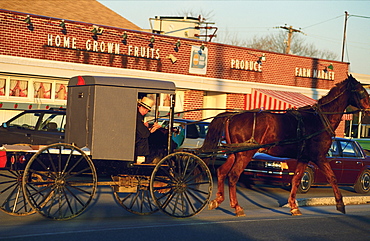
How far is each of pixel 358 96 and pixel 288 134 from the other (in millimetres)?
1955

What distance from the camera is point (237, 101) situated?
27875 millimetres

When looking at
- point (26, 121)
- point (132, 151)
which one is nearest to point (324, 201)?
point (132, 151)

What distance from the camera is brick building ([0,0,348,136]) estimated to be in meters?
21.1

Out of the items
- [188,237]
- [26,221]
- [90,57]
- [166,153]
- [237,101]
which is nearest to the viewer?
[188,237]

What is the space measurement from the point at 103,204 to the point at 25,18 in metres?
11.5

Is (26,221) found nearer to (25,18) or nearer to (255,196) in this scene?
(255,196)

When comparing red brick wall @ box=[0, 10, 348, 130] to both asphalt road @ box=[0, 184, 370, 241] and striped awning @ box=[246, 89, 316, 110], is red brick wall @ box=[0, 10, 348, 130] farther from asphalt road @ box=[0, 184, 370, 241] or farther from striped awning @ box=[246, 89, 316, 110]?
asphalt road @ box=[0, 184, 370, 241]

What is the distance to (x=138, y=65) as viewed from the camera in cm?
2395

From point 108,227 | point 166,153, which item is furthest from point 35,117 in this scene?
point 108,227

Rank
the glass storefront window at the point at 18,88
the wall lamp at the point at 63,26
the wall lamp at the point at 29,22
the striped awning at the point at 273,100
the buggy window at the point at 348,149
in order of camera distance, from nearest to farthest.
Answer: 1. the buggy window at the point at 348,149
2. the wall lamp at the point at 29,22
3. the wall lamp at the point at 63,26
4. the glass storefront window at the point at 18,88
5. the striped awning at the point at 273,100

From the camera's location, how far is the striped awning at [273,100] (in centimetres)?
2686

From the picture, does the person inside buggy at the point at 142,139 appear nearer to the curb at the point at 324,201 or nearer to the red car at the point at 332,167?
the curb at the point at 324,201

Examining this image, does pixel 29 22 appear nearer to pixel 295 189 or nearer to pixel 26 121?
pixel 26 121

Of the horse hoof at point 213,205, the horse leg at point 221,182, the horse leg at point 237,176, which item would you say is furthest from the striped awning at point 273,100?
the horse hoof at point 213,205
